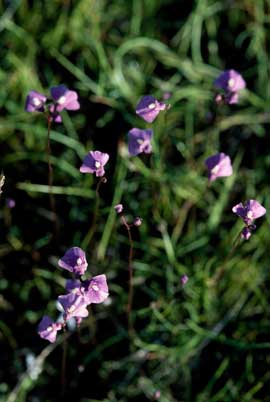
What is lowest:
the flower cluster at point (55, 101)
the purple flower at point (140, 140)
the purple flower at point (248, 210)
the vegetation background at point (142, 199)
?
the vegetation background at point (142, 199)

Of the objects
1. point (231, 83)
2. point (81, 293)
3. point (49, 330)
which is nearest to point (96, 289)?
point (81, 293)

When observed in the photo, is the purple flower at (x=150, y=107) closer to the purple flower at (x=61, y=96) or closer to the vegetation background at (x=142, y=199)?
the purple flower at (x=61, y=96)

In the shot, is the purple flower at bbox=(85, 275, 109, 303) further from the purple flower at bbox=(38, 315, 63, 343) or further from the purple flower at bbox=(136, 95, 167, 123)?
the purple flower at bbox=(136, 95, 167, 123)

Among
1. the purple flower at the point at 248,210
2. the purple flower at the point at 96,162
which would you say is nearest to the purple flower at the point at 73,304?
the purple flower at the point at 96,162

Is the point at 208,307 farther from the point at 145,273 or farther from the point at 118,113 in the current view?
the point at 118,113

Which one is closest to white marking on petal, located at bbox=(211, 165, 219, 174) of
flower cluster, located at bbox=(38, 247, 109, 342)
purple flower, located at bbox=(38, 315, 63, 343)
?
flower cluster, located at bbox=(38, 247, 109, 342)

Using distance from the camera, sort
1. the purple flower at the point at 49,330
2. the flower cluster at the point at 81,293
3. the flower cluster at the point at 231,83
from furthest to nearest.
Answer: the flower cluster at the point at 231,83, the purple flower at the point at 49,330, the flower cluster at the point at 81,293

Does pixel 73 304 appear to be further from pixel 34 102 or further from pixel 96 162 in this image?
pixel 34 102
